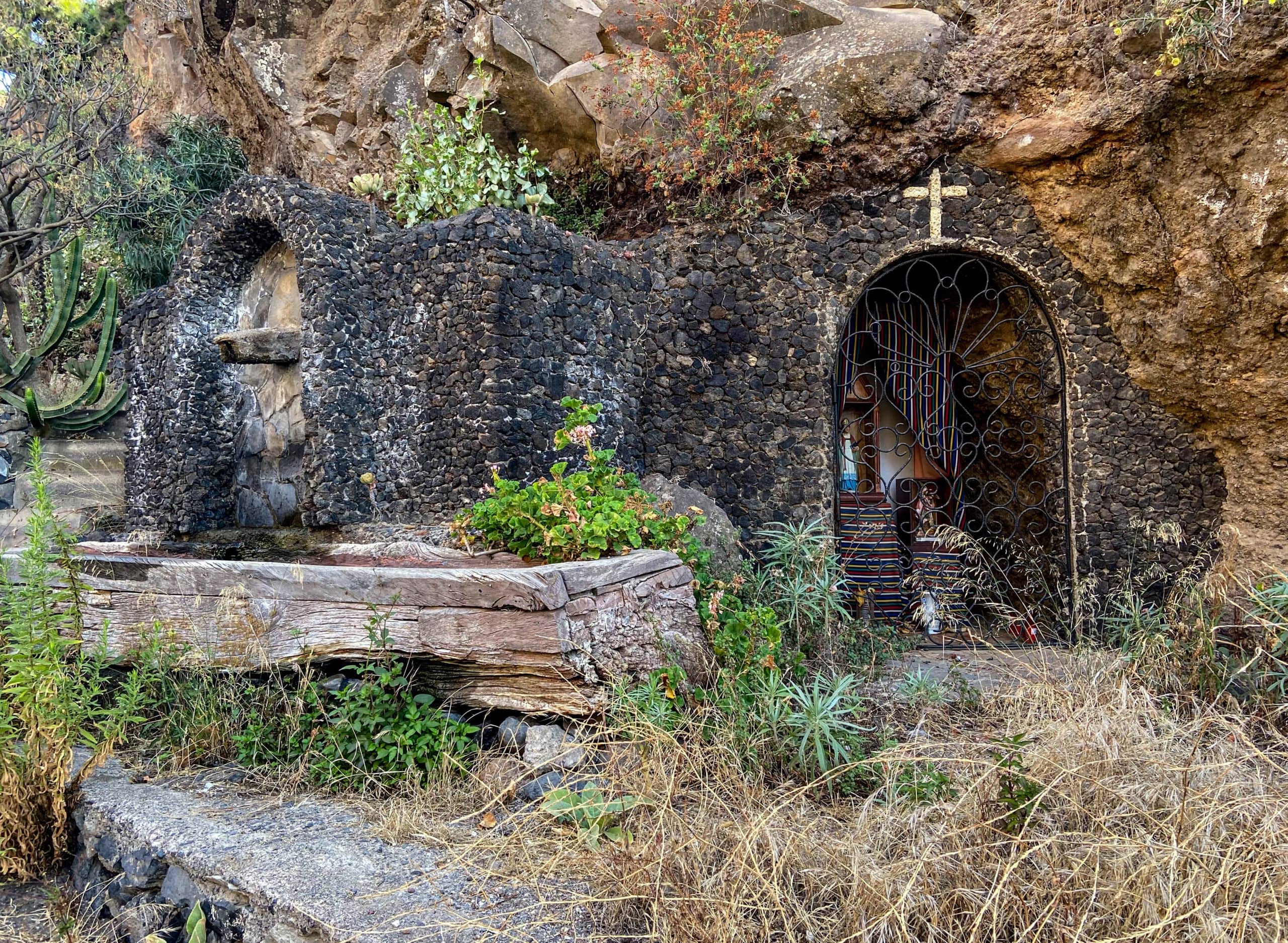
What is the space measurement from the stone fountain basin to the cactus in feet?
21.1

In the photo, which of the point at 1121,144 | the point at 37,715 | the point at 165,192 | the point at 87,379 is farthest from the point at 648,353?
the point at 87,379

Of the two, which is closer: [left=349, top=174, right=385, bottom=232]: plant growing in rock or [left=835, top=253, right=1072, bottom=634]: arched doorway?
[left=835, top=253, right=1072, bottom=634]: arched doorway

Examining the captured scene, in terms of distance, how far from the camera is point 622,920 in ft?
8.08

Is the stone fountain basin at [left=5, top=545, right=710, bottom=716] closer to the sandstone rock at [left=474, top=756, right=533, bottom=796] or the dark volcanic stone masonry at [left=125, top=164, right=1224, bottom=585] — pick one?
the sandstone rock at [left=474, top=756, right=533, bottom=796]

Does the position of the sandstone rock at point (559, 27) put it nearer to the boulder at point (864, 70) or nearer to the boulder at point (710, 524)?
the boulder at point (864, 70)

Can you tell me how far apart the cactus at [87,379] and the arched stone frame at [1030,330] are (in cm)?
804

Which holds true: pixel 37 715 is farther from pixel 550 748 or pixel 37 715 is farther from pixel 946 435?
pixel 946 435

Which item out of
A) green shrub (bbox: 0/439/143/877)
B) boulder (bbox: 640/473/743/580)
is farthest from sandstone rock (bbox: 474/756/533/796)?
boulder (bbox: 640/473/743/580)

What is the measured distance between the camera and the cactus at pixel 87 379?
966 cm

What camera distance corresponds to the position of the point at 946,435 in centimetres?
700

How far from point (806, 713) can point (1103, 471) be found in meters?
3.89

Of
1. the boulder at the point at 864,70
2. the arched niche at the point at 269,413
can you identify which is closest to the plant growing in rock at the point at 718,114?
the boulder at the point at 864,70

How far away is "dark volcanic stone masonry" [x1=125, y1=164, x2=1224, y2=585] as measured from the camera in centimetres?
593

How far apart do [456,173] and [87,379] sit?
20.9ft
